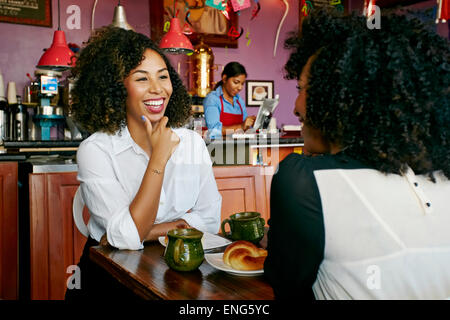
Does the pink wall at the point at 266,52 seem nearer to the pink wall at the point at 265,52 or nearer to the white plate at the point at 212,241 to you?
the pink wall at the point at 265,52

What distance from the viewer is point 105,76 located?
1.70m

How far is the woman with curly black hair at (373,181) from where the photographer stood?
73 centimetres

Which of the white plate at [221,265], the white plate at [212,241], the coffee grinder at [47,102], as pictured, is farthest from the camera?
the coffee grinder at [47,102]

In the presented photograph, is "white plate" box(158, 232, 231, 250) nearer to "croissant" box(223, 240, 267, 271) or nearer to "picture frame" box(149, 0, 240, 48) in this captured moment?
"croissant" box(223, 240, 267, 271)

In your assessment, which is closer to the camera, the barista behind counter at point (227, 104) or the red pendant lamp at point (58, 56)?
the red pendant lamp at point (58, 56)

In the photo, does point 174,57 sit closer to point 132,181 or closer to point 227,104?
point 227,104

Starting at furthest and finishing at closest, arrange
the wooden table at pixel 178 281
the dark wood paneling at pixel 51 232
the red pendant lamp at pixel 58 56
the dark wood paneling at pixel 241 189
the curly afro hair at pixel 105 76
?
the red pendant lamp at pixel 58 56 → the dark wood paneling at pixel 241 189 → the dark wood paneling at pixel 51 232 → the curly afro hair at pixel 105 76 → the wooden table at pixel 178 281

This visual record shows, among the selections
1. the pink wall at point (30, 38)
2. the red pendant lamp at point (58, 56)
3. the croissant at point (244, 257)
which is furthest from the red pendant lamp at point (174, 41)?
the croissant at point (244, 257)

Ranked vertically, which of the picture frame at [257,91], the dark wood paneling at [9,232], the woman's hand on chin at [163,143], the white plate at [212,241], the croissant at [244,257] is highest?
the picture frame at [257,91]

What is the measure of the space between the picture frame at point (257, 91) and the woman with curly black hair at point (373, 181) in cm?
534

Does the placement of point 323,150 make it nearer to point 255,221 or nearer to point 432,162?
point 432,162

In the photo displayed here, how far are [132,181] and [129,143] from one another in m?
0.15

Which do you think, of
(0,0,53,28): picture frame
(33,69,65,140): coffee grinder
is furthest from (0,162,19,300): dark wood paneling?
(0,0,53,28): picture frame

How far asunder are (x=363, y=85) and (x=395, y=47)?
0.10 meters
